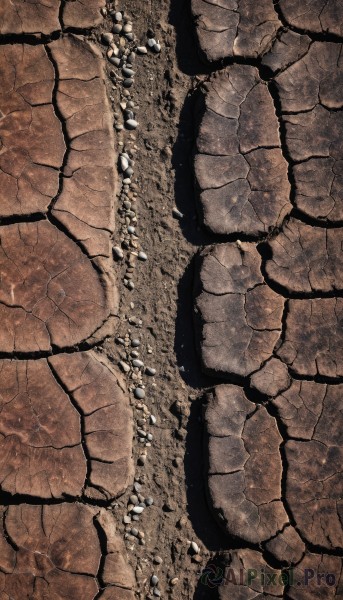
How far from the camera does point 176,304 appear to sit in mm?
3012

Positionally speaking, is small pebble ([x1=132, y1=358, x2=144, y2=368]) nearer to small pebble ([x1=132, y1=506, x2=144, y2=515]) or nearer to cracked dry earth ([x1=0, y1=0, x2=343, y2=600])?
cracked dry earth ([x1=0, y1=0, x2=343, y2=600])

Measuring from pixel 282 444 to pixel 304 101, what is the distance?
165cm

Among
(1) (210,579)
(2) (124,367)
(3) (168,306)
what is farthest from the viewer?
(3) (168,306)

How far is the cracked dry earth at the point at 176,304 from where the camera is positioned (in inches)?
107

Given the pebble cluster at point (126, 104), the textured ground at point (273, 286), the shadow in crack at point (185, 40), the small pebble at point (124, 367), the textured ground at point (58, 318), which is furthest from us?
the shadow in crack at point (185, 40)

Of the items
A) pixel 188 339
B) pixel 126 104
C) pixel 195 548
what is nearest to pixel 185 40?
pixel 126 104

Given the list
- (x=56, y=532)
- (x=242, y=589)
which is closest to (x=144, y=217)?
(x=56, y=532)

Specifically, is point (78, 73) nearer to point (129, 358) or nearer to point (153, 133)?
point (153, 133)

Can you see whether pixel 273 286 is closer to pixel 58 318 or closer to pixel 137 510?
pixel 58 318

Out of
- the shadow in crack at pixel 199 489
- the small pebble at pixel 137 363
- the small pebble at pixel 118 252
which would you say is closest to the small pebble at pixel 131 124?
the small pebble at pixel 118 252

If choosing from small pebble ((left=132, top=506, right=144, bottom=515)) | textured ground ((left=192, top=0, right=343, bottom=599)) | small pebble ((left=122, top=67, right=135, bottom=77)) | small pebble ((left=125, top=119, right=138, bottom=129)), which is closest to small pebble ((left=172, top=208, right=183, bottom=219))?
textured ground ((left=192, top=0, right=343, bottom=599))

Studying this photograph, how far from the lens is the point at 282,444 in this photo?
9.27 ft

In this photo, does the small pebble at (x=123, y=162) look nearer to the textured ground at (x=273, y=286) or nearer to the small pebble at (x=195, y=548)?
the textured ground at (x=273, y=286)

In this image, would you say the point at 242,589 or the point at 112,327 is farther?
the point at 112,327
